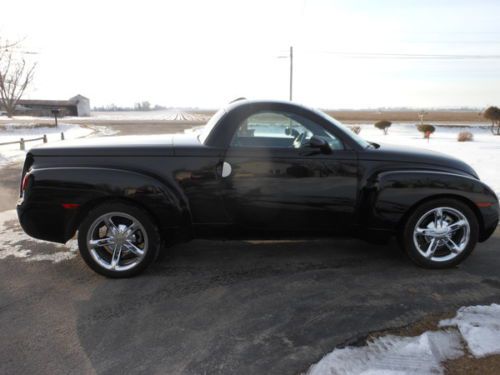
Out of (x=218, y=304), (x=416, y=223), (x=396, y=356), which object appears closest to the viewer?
(x=396, y=356)

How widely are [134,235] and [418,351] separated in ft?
8.18

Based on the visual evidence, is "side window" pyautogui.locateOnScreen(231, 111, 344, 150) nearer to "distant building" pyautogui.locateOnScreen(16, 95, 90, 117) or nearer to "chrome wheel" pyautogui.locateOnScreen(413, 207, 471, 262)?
"chrome wheel" pyautogui.locateOnScreen(413, 207, 471, 262)

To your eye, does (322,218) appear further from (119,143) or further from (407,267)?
(119,143)

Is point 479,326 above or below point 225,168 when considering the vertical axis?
below

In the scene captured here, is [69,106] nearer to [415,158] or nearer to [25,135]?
[25,135]

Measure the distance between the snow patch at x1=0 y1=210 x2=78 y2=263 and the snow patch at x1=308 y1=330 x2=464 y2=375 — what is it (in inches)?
117

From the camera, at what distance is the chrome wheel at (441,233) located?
143 inches

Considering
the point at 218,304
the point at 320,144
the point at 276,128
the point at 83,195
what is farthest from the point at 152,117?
the point at 218,304

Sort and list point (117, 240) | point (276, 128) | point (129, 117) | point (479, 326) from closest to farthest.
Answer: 1. point (479, 326)
2. point (117, 240)
3. point (276, 128)
4. point (129, 117)

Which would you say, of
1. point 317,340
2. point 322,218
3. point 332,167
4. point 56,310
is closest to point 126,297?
point 56,310

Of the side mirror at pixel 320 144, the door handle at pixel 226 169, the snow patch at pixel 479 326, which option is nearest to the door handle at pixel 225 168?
the door handle at pixel 226 169

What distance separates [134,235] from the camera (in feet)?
11.5

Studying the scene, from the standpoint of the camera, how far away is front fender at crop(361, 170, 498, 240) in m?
3.52

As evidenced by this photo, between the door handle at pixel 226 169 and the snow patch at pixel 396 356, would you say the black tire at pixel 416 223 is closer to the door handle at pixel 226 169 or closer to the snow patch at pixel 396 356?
the snow patch at pixel 396 356
